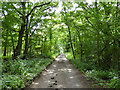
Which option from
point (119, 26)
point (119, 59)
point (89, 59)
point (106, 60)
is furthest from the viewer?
point (89, 59)

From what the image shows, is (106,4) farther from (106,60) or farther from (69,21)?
(69,21)

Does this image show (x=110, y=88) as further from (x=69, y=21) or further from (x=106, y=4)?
(x=69, y=21)

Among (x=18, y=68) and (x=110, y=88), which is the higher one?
(x=18, y=68)

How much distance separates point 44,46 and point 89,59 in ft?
30.4

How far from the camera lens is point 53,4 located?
36.4 feet

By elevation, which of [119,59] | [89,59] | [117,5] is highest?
[117,5]

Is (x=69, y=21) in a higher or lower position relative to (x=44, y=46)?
higher

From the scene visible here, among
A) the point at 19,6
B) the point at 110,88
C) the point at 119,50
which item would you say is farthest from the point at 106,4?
the point at 19,6

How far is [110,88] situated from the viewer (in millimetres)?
4043

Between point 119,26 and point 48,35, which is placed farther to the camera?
point 48,35

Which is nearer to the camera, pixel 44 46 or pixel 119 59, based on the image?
pixel 119 59

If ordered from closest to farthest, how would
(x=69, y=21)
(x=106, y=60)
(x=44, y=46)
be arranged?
(x=106, y=60), (x=69, y=21), (x=44, y=46)

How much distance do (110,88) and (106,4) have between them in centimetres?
475

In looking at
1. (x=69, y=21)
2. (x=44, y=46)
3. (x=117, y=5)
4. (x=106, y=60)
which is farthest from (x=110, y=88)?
(x=44, y=46)
